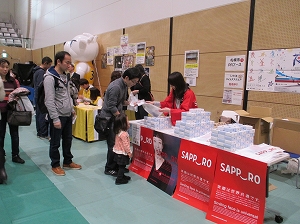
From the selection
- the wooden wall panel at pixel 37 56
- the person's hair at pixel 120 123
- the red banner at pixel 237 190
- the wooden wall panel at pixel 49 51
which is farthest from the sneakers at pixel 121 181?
the wooden wall panel at pixel 37 56

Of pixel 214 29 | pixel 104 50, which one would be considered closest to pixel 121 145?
pixel 214 29

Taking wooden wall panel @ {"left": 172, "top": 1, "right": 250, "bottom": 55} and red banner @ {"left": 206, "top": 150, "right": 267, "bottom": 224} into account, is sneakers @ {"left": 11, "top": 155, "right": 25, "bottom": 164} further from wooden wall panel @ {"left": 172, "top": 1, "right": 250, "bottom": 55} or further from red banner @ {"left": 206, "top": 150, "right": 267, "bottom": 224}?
wooden wall panel @ {"left": 172, "top": 1, "right": 250, "bottom": 55}

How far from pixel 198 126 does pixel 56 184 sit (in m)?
1.75

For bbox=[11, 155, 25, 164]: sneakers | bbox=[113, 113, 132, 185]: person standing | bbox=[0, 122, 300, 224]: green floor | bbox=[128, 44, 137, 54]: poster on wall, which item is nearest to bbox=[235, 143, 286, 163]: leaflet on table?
bbox=[0, 122, 300, 224]: green floor

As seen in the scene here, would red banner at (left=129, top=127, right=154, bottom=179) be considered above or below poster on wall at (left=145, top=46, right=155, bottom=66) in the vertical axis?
below

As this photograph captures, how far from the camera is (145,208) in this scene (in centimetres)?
234

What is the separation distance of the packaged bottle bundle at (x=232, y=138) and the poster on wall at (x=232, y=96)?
5.34ft

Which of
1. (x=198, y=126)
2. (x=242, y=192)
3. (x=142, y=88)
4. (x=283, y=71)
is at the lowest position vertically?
(x=242, y=192)

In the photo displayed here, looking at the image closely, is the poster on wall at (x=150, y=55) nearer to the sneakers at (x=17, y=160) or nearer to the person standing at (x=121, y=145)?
the person standing at (x=121, y=145)

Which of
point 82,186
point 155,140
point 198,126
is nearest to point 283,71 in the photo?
point 198,126

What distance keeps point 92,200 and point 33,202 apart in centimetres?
57

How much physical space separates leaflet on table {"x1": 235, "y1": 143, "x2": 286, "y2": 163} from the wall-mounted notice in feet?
6.01

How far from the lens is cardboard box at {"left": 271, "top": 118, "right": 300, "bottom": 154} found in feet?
9.58

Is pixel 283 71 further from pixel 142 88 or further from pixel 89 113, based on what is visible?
pixel 89 113
